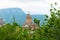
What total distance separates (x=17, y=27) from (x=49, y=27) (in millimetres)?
6262

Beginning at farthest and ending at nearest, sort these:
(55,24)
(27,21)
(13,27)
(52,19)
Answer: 1. (27,21)
2. (52,19)
3. (55,24)
4. (13,27)

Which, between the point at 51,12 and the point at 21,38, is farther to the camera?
the point at 51,12

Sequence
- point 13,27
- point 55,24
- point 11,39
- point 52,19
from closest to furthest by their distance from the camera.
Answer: point 11,39 → point 13,27 → point 55,24 → point 52,19

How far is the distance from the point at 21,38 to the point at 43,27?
22.3 ft

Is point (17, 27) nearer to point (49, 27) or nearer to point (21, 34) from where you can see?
point (21, 34)

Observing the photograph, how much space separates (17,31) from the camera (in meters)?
11.8

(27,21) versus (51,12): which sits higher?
(51,12)

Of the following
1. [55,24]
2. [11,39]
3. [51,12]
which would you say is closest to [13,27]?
Answer: [11,39]

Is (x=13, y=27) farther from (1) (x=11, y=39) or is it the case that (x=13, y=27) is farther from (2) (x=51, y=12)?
(2) (x=51, y=12)

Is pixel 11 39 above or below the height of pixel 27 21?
above

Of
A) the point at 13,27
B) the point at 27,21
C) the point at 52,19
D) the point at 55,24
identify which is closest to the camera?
the point at 13,27

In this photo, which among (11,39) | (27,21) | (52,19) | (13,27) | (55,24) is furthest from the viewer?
(27,21)

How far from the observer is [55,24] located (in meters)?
17.2

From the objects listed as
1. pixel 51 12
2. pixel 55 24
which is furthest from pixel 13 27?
pixel 51 12
